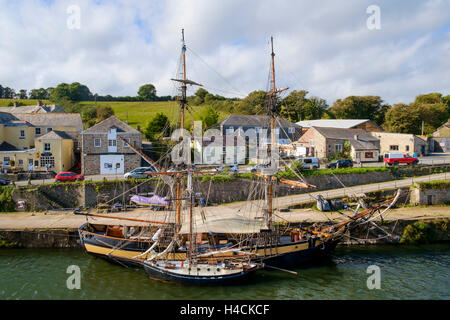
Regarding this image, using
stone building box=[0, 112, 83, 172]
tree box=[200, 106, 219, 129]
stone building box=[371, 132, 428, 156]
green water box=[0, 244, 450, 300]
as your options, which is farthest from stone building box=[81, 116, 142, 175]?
stone building box=[371, 132, 428, 156]

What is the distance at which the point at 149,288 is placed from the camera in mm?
17188

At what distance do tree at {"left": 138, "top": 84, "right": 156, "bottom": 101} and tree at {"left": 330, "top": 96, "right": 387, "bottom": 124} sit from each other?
57879mm

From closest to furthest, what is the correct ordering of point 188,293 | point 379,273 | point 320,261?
point 188,293 → point 379,273 → point 320,261

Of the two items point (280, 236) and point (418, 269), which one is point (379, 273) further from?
point (280, 236)

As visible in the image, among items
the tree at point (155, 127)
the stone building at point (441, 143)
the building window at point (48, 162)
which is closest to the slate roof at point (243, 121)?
the tree at point (155, 127)

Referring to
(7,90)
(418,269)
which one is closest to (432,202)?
(418,269)

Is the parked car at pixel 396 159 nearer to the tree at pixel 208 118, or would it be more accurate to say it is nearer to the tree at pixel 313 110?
the tree at pixel 208 118

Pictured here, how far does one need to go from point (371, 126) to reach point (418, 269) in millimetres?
42039

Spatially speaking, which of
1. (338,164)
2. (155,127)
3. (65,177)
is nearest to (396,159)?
(338,164)

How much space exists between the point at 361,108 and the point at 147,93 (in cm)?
6467

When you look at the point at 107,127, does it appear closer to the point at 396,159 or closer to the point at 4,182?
the point at 4,182

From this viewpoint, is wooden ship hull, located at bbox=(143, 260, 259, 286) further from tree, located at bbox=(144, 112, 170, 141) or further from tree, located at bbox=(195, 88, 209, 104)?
tree, located at bbox=(195, 88, 209, 104)

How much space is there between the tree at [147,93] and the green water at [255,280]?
3337 inches
